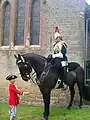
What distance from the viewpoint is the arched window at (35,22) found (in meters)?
15.2

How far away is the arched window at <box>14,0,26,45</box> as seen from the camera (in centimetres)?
1566

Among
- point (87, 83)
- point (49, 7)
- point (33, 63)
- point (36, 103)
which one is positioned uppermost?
point (49, 7)

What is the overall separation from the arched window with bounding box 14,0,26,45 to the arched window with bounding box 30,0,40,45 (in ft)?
1.64

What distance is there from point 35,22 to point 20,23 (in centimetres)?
79

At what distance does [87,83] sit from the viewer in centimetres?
1287

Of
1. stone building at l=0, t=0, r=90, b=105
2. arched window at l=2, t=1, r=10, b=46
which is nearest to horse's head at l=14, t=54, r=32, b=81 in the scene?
stone building at l=0, t=0, r=90, b=105

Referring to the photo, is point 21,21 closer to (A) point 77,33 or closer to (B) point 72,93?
(A) point 77,33

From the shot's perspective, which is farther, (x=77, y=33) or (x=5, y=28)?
(x=5, y=28)

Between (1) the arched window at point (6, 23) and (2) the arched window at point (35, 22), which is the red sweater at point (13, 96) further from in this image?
(1) the arched window at point (6, 23)

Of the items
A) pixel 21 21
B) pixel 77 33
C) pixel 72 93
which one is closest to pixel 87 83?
pixel 72 93

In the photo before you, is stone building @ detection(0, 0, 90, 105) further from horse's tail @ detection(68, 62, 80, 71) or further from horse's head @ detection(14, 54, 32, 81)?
horse's head @ detection(14, 54, 32, 81)

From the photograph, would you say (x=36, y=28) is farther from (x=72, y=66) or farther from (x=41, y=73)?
(x=41, y=73)

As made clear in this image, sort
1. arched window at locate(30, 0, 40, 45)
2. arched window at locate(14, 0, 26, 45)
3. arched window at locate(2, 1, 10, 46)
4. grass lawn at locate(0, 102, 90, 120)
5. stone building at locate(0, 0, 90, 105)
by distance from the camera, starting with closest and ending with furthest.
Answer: grass lawn at locate(0, 102, 90, 120) → stone building at locate(0, 0, 90, 105) → arched window at locate(30, 0, 40, 45) → arched window at locate(14, 0, 26, 45) → arched window at locate(2, 1, 10, 46)

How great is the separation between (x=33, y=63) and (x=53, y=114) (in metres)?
1.79
